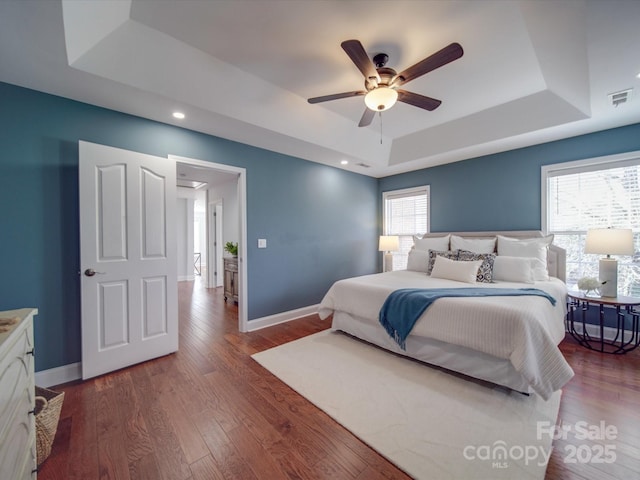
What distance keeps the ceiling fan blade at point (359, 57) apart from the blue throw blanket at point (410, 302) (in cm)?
198

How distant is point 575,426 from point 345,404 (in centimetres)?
151

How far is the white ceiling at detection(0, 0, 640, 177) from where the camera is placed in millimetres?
1798

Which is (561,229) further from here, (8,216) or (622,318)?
(8,216)

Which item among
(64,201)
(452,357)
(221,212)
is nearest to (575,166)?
(452,357)

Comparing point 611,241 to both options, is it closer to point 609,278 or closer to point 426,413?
point 609,278

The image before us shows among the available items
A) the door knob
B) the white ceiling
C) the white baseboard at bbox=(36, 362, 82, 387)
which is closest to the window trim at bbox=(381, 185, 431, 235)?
the white ceiling

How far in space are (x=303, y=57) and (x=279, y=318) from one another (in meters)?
3.20

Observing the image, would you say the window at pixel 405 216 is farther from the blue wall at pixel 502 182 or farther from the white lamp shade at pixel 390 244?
the white lamp shade at pixel 390 244

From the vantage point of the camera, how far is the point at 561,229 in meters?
3.52

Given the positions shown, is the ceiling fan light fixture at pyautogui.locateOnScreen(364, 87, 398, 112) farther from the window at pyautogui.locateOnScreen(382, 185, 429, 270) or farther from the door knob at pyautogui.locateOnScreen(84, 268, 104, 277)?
the window at pyautogui.locateOnScreen(382, 185, 429, 270)

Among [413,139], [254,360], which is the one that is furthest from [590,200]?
[254,360]

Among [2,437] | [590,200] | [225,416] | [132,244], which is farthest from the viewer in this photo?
[590,200]

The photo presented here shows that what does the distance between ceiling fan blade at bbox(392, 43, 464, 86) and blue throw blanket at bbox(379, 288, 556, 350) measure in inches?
74.0

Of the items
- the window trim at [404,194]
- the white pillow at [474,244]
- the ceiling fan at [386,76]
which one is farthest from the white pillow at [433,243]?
the ceiling fan at [386,76]
